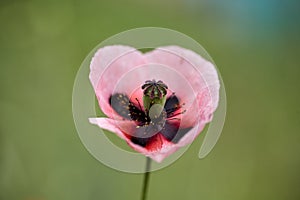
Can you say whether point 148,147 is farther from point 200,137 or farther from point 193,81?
point 200,137

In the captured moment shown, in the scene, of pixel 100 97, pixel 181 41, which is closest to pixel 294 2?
pixel 181 41

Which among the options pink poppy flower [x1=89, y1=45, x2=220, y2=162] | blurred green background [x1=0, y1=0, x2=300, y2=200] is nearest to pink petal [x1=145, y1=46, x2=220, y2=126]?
pink poppy flower [x1=89, y1=45, x2=220, y2=162]

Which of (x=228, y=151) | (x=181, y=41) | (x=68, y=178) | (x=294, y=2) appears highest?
(x=294, y=2)

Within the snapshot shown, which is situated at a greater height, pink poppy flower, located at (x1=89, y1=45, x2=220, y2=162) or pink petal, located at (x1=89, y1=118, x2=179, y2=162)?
pink poppy flower, located at (x1=89, y1=45, x2=220, y2=162)

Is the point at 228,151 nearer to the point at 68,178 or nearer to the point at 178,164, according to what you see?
the point at 178,164

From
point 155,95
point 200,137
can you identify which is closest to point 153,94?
point 155,95

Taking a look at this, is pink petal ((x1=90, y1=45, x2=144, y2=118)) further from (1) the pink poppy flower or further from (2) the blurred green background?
(2) the blurred green background
